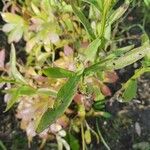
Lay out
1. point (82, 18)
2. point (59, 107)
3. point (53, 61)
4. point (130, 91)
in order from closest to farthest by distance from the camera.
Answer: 1. point (59, 107)
2. point (82, 18)
3. point (130, 91)
4. point (53, 61)

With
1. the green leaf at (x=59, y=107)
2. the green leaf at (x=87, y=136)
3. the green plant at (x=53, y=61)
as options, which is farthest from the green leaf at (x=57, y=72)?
the green leaf at (x=87, y=136)

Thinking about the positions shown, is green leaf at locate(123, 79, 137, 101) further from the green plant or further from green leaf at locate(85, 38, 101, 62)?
green leaf at locate(85, 38, 101, 62)

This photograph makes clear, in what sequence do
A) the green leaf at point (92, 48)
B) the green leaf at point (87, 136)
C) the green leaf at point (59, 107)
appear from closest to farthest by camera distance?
the green leaf at point (59, 107) → the green leaf at point (92, 48) → the green leaf at point (87, 136)

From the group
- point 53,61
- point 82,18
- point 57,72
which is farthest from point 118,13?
point 53,61

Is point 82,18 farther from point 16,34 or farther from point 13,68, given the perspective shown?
point 16,34

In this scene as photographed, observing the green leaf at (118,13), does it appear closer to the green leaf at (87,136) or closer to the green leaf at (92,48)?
the green leaf at (92,48)

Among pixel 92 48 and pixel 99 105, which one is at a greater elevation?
pixel 92 48

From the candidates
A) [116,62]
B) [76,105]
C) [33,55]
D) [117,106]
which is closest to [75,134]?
[76,105]

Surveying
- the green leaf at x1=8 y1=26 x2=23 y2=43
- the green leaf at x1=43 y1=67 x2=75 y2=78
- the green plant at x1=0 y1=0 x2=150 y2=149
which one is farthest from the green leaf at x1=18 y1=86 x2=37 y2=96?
the green leaf at x1=8 y1=26 x2=23 y2=43

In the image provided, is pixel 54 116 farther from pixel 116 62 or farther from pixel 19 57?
pixel 19 57

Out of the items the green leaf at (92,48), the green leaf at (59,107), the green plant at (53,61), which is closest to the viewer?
the green leaf at (59,107)

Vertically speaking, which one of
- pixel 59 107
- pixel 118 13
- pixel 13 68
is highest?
pixel 118 13
